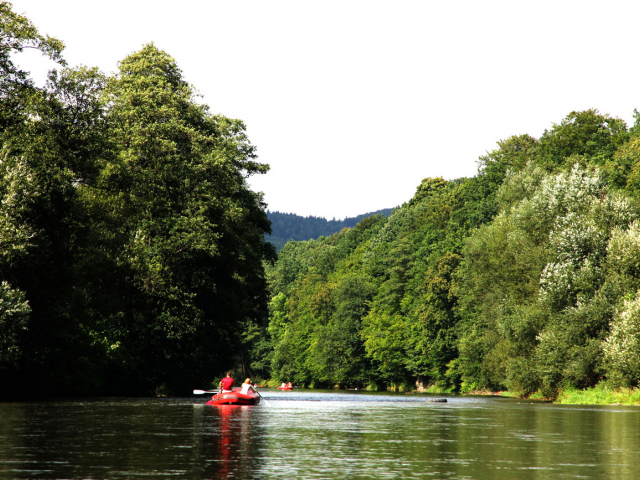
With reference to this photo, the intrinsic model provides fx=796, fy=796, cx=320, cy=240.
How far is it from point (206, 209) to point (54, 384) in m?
14.9

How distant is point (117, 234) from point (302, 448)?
115ft

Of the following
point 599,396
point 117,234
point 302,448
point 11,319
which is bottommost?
point 599,396

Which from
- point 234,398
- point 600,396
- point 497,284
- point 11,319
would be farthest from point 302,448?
point 497,284

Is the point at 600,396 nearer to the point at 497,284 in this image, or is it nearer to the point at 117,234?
the point at 497,284

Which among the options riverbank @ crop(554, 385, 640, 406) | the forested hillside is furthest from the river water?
the forested hillside

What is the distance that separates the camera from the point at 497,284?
72312mm

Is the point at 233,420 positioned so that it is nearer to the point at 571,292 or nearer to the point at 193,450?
the point at 193,450

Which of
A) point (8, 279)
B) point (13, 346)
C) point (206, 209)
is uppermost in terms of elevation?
point (206, 209)

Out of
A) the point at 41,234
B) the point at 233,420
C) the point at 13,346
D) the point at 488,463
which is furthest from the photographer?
the point at 41,234

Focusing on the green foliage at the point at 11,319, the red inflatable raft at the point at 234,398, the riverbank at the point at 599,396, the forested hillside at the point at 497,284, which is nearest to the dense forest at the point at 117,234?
the green foliage at the point at 11,319

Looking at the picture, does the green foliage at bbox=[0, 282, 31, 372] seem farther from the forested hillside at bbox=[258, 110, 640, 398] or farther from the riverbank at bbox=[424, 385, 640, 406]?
the riverbank at bbox=[424, 385, 640, 406]

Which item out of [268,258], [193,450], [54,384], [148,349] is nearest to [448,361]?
[268,258]

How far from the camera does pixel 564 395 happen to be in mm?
55156

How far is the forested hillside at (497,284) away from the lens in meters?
53.2
